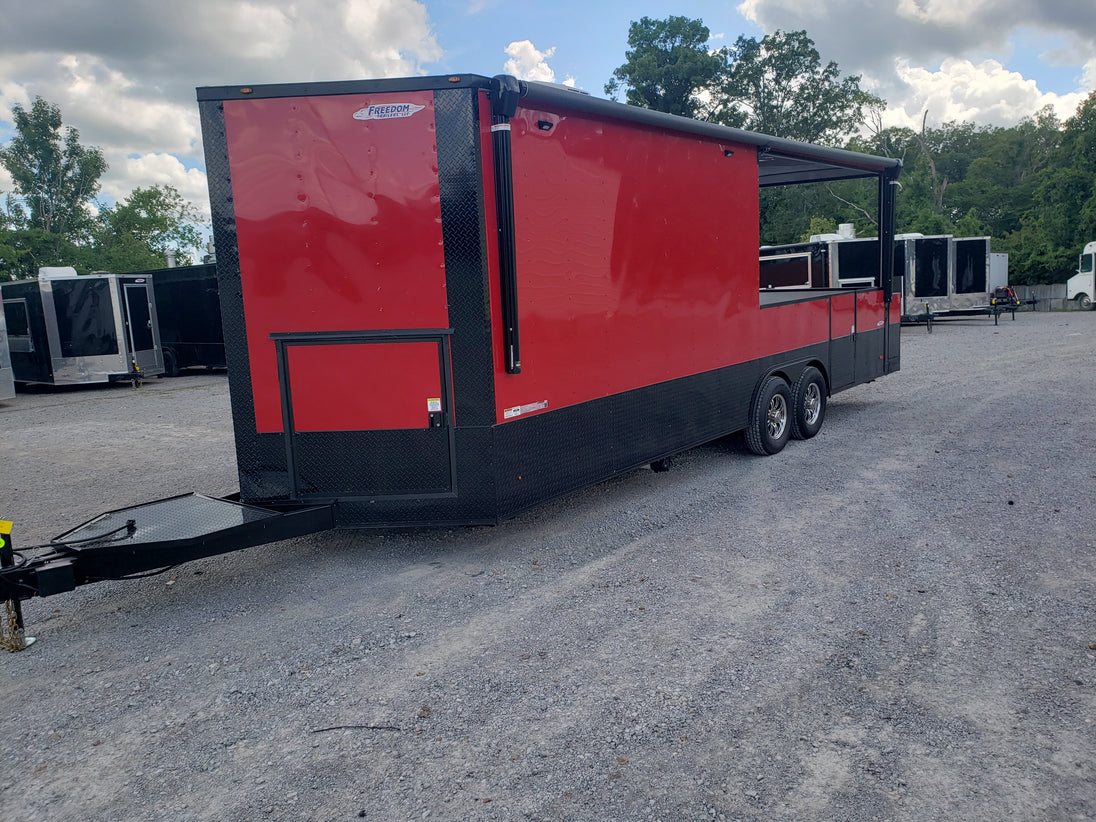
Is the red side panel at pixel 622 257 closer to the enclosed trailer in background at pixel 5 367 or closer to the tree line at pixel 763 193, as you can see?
the enclosed trailer in background at pixel 5 367

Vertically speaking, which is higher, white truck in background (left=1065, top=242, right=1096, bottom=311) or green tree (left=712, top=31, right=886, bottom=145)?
green tree (left=712, top=31, right=886, bottom=145)

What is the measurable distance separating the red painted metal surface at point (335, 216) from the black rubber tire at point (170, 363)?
1639 cm

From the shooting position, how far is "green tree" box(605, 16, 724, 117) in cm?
4009

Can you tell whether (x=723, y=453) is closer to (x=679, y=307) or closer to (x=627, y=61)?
(x=679, y=307)

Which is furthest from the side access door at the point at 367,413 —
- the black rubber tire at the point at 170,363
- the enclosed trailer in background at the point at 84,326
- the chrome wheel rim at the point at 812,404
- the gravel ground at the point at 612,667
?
the black rubber tire at the point at 170,363

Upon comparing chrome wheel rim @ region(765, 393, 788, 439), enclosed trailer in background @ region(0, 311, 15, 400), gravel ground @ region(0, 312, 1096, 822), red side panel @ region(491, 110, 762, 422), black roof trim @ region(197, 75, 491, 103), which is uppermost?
black roof trim @ region(197, 75, 491, 103)

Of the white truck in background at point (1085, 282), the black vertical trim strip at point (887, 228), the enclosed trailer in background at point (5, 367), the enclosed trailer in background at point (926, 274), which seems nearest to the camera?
the black vertical trim strip at point (887, 228)

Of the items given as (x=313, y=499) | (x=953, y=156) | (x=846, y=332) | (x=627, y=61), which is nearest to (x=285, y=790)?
(x=313, y=499)

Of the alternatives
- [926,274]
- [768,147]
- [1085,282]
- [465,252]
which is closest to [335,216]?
[465,252]

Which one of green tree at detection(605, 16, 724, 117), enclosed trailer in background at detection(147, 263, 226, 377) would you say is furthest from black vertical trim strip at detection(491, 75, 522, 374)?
green tree at detection(605, 16, 724, 117)

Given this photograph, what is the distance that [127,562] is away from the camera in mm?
4230

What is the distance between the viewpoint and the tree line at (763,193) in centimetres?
3678

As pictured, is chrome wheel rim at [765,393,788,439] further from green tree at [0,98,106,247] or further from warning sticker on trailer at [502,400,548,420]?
green tree at [0,98,106,247]

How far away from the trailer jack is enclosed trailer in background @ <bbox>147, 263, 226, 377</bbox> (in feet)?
47.2
